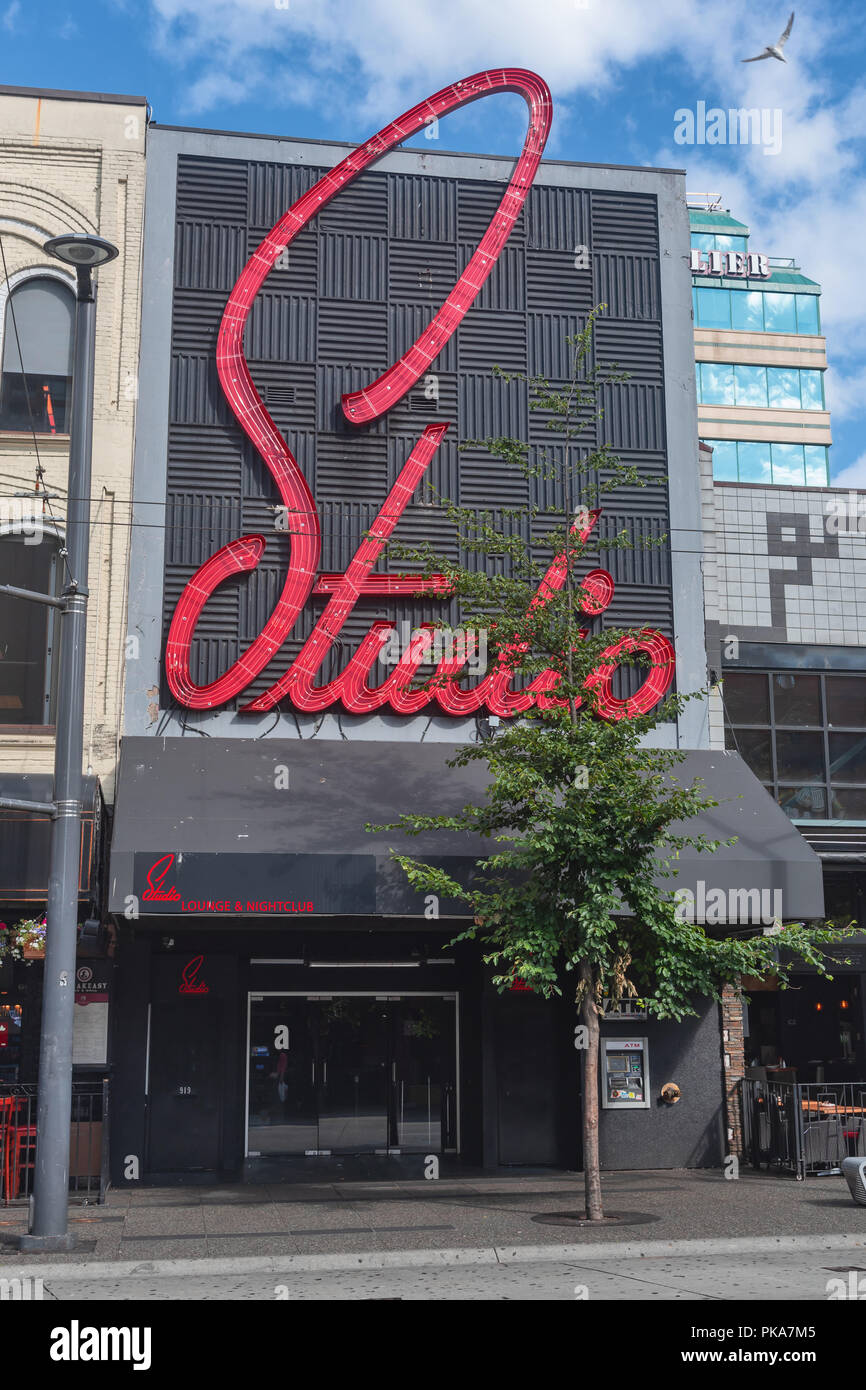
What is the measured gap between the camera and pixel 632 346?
67.5 ft

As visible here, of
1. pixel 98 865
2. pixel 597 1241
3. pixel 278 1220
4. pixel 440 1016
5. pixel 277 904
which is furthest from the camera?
pixel 440 1016

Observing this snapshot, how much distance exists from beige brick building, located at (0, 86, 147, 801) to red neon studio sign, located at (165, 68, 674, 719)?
1173 millimetres

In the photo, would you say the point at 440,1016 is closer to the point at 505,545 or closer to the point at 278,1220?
the point at 278,1220

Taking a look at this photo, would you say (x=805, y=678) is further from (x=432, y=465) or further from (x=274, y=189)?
(x=274, y=189)

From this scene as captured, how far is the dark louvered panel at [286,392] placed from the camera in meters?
19.2

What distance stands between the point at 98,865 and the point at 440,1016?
228 inches

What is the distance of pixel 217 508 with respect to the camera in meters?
18.7

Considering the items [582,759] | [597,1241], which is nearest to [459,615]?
[582,759]

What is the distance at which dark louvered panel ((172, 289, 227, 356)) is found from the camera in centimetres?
1919

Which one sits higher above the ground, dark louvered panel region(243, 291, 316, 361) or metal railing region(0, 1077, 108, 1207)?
dark louvered panel region(243, 291, 316, 361)

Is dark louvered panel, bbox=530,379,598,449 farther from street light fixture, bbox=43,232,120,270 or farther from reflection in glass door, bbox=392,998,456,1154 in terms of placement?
reflection in glass door, bbox=392,998,456,1154

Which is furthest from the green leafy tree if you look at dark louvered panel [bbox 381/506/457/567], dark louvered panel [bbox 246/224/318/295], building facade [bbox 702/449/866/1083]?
building facade [bbox 702/449/866/1083]

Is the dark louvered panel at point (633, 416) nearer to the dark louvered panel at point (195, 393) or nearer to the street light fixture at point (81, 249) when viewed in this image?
the dark louvered panel at point (195, 393)

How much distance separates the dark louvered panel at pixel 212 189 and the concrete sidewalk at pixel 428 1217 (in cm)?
1326
